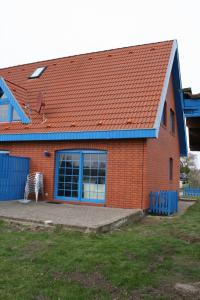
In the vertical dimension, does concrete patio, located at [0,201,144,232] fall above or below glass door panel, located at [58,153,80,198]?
below

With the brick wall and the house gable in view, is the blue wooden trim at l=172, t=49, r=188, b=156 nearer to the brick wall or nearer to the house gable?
the house gable

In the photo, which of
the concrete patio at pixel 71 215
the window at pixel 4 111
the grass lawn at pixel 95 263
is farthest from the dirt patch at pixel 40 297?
the window at pixel 4 111

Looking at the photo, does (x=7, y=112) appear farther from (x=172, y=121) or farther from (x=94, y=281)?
(x=94, y=281)

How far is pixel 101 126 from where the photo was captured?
12867 millimetres

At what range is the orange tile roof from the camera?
13.1m

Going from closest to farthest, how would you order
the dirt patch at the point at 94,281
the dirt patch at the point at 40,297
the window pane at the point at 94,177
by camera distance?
the dirt patch at the point at 40,297, the dirt patch at the point at 94,281, the window pane at the point at 94,177

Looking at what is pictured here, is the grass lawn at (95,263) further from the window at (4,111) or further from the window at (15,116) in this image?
the window at (4,111)

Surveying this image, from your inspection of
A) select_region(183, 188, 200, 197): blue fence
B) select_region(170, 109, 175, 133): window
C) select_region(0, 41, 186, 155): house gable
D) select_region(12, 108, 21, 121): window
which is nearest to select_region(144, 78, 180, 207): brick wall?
select_region(170, 109, 175, 133): window

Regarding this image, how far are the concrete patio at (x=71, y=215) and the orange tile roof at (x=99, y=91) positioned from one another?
9.79 ft

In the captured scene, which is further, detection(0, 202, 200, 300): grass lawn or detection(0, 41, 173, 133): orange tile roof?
detection(0, 41, 173, 133): orange tile roof

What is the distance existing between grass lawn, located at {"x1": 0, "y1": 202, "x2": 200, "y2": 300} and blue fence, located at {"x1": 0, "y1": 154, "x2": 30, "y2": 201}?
4597mm

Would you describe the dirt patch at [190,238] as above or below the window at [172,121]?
below

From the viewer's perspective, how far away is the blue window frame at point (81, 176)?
1329 centimetres

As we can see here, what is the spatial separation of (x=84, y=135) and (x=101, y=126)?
715 mm
